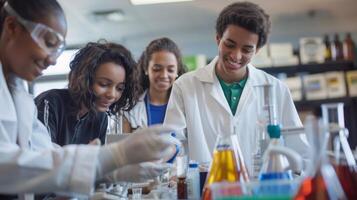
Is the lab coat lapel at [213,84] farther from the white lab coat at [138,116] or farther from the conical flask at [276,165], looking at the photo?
the conical flask at [276,165]

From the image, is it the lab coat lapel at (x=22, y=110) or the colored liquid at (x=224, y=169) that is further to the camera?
the lab coat lapel at (x=22, y=110)

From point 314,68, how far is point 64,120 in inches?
135

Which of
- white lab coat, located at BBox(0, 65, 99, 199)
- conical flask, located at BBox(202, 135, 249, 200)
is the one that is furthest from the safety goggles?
conical flask, located at BBox(202, 135, 249, 200)

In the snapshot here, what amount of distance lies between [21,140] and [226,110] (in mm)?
895

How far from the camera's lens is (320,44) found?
4367 millimetres

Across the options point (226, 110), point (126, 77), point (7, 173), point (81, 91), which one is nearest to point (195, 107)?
point (226, 110)

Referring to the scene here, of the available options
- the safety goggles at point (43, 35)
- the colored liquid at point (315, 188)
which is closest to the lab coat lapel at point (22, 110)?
the safety goggles at point (43, 35)

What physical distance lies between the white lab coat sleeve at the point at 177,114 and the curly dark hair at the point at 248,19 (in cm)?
36

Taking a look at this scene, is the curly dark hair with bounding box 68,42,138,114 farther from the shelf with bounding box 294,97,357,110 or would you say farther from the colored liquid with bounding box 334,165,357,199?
the shelf with bounding box 294,97,357,110

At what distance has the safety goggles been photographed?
0.94 meters

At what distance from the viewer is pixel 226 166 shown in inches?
34.4

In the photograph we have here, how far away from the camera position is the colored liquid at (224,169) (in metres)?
0.86

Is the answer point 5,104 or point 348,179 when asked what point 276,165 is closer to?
point 348,179

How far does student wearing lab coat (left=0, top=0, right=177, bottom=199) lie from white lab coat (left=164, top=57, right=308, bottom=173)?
0.51 meters
